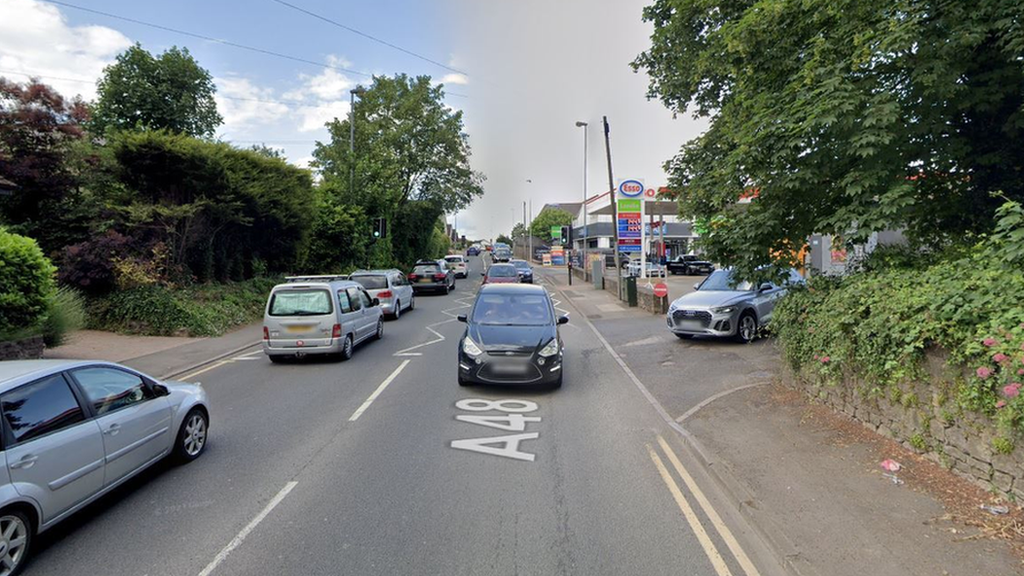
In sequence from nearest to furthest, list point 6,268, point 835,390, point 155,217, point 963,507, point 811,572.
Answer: point 811,572, point 963,507, point 835,390, point 6,268, point 155,217

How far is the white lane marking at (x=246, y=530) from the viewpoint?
388 cm

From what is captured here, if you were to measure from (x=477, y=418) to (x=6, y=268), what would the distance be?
898 centimetres

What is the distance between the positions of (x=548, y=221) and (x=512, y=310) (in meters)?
97.2

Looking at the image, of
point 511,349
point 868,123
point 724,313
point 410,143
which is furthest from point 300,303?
point 410,143

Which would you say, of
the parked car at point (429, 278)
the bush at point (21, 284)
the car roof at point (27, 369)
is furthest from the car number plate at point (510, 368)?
the parked car at point (429, 278)

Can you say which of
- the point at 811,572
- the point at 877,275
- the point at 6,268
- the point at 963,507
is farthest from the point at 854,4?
the point at 6,268

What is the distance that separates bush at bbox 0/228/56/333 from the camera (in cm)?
996

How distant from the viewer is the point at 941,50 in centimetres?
662

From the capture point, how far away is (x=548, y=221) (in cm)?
10619

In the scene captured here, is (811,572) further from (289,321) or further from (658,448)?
(289,321)

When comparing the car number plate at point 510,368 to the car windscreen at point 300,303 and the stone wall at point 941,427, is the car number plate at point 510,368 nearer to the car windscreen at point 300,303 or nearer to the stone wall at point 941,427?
the stone wall at point 941,427

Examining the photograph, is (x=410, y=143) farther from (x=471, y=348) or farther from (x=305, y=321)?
(x=471, y=348)

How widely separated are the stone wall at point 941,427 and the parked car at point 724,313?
580cm

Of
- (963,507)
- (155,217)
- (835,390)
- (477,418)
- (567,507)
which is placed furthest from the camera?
(155,217)
